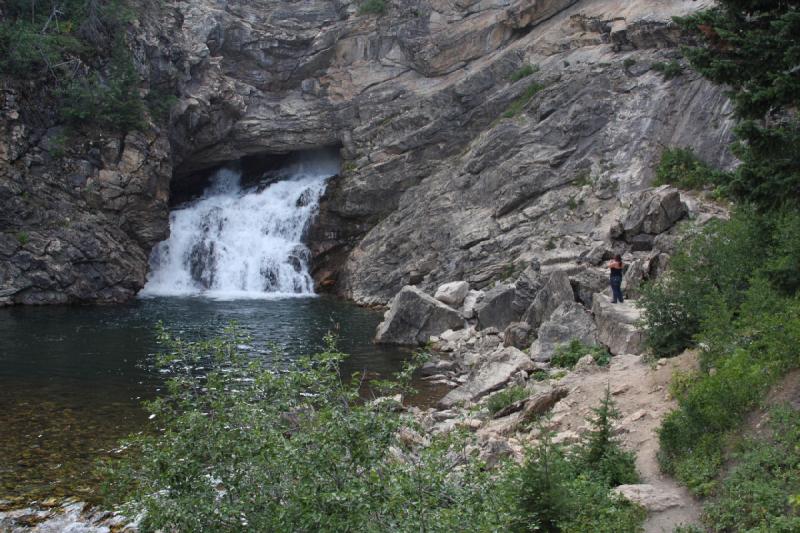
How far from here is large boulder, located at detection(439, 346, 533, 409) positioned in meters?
17.1

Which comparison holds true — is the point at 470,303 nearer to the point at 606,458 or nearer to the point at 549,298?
the point at 549,298

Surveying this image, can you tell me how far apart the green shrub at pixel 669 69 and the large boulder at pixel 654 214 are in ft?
36.6

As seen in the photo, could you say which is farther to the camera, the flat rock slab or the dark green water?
the dark green water

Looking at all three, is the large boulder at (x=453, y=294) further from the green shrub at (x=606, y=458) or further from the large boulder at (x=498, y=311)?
the green shrub at (x=606, y=458)

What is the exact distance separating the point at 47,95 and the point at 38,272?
10.1 m

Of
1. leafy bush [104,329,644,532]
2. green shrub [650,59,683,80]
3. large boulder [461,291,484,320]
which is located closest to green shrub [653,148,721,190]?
green shrub [650,59,683,80]

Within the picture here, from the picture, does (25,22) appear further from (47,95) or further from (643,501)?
(643,501)

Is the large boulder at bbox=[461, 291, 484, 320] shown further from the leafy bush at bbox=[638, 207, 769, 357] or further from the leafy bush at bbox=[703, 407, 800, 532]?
the leafy bush at bbox=[703, 407, 800, 532]

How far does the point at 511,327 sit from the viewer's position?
2272cm

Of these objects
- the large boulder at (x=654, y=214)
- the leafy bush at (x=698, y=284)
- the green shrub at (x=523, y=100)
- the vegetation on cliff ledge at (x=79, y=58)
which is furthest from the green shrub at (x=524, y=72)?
the leafy bush at (x=698, y=284)

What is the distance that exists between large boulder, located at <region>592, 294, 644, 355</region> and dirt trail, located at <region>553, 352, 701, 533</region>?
0.70 m

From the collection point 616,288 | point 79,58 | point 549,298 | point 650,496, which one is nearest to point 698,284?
point 616,288

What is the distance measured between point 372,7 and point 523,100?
49.6 feet

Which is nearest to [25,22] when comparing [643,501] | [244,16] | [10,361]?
[244,16]
